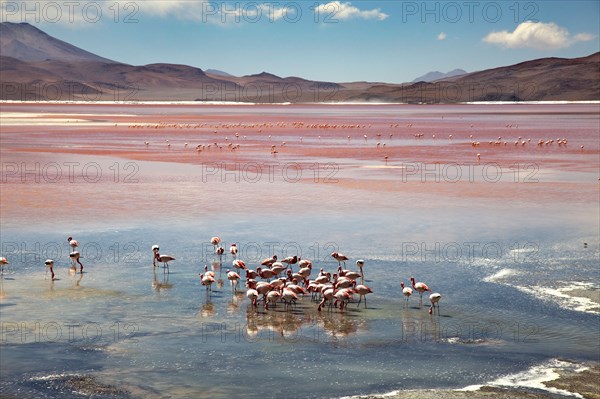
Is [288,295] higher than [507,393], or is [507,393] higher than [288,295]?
[288,295]

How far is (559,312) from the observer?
35.5ft

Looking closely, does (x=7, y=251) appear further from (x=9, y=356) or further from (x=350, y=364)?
(x=350, y=364)

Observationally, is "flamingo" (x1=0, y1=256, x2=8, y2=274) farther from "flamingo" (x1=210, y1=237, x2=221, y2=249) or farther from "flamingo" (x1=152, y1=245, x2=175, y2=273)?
"flamingo" (x1=210, y1=237, x2=221, y2=249)

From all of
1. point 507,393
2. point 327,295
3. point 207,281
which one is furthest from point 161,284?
point 507,393

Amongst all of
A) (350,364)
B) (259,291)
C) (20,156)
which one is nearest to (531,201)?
(259,291)

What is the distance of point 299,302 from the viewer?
11539 mm

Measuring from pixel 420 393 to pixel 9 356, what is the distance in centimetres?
473

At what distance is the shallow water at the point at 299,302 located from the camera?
8656mm

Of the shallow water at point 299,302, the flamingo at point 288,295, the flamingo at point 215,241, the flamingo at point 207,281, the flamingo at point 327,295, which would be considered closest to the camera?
the shallow water at point 299,302

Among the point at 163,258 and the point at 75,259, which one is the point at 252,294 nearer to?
the point at 163,258

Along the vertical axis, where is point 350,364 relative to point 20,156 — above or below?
below

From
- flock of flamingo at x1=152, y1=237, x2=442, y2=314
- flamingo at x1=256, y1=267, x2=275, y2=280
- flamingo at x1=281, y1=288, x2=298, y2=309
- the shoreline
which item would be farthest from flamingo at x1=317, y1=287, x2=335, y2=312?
the shoreline

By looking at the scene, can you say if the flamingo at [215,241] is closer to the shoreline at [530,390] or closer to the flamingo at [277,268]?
the flamingo at [277,268]

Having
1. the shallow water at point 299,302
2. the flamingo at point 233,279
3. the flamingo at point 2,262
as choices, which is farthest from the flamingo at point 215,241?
the flamingo at point 2,262
